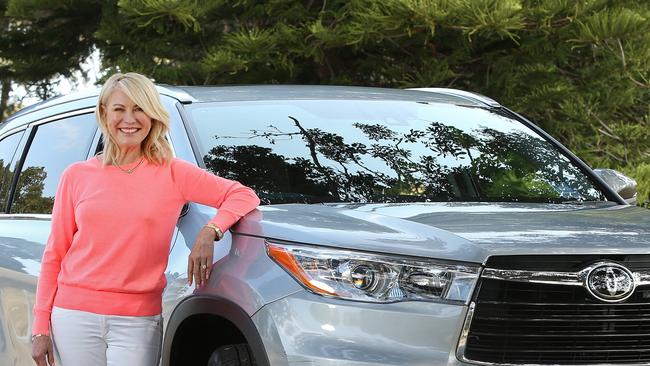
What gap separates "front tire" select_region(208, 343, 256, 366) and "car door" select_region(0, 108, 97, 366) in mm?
1221

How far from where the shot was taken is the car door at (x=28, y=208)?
5000mm

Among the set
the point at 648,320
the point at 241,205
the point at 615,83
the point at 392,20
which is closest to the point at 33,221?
the point at 241,205

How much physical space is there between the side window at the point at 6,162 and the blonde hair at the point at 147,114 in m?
1.98

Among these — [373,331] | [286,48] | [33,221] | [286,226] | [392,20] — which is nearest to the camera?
[373,331]

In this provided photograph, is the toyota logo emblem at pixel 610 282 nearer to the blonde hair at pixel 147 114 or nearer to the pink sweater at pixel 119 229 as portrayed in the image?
the pink sweater at pixel 119 229

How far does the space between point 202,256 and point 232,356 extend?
0.34m

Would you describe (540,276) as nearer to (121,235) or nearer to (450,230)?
(450,230)

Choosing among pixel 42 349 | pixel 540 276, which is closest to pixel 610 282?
pixel 540 276

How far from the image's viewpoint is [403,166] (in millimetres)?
4668

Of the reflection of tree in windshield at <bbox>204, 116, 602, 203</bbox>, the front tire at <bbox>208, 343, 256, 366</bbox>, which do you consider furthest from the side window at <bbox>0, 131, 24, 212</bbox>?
the front tire at <bbox>208, 343, 256, 366</bbox>

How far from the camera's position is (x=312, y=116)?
4.77 m

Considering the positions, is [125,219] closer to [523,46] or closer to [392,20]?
[392,20]

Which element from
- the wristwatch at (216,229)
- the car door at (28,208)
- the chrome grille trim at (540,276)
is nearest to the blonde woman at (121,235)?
the wristwatch at (216,229)

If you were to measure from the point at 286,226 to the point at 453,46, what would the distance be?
7736 millimetres
